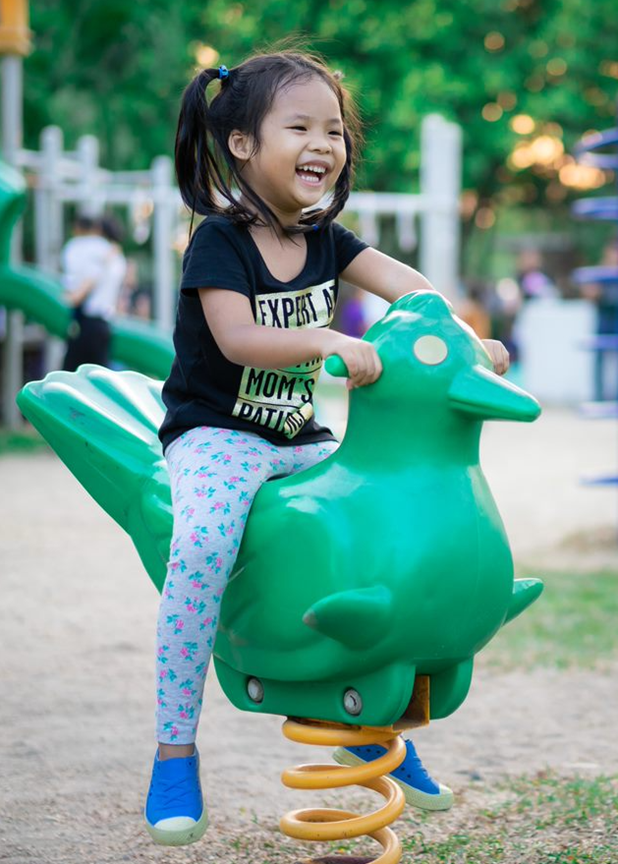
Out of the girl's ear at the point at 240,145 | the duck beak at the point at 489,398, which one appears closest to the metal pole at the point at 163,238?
the girl's ear at the point at 240,145

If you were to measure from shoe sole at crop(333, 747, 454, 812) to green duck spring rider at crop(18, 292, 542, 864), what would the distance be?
18cm

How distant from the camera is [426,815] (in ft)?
10.2

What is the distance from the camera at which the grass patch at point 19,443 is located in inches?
411

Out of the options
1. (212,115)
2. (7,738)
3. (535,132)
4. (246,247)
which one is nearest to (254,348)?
(246,247)

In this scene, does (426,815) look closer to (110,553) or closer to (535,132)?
(110,553)

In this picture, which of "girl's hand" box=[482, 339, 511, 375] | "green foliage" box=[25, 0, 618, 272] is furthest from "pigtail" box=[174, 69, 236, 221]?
"green foliage" box=[25, 0, 618, 272]

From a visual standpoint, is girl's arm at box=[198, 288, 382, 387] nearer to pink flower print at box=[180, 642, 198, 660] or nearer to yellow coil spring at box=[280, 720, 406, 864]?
pink flower print at box=[180, 642, 198, 660]

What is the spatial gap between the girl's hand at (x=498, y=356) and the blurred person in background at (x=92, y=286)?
23.3 feet

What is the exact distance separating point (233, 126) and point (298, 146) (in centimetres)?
16

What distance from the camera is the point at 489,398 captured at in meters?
2.17

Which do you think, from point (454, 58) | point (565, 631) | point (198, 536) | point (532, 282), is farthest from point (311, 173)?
point (454, 58)

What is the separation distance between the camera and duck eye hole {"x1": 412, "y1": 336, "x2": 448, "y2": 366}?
2.24 meters

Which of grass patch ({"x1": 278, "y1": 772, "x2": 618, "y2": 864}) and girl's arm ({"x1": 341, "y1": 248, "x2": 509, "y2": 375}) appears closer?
girl's arm ({"x1": 341, "y1": 248, "x2": 509, "y2": 375})

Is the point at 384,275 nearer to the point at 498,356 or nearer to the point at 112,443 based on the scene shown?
the point at 498,356
